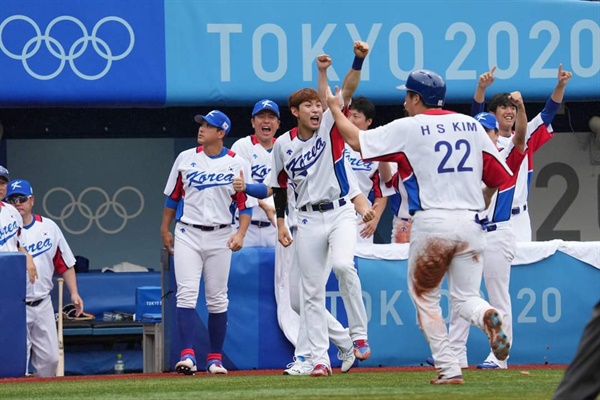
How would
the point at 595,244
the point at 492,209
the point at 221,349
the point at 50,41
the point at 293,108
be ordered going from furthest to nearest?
the point at 50,41
the point at 595,244
the point at 221,349
the point at 492,209
the point at 293,108

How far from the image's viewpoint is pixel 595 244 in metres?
10.4

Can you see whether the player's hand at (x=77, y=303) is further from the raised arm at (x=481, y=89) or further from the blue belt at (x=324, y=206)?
the raised arm at (x=481, y=89)

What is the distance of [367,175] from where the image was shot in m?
10.5

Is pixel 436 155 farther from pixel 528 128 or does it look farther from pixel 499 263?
pixel 528 128

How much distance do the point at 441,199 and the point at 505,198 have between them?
233cm

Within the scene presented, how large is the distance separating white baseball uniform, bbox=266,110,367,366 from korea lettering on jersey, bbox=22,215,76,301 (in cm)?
356

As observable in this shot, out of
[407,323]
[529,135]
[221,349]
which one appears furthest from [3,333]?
[529,135]

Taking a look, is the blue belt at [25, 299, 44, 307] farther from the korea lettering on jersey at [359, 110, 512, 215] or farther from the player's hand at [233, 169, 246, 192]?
the korea lettering on jersey at [359, 110, 512, 215]

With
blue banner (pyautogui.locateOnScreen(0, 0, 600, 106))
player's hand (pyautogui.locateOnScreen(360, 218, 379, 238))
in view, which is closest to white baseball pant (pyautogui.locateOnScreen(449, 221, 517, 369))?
player's hand (pyautogui.locateOnScreen(360, 218, 379, 238))

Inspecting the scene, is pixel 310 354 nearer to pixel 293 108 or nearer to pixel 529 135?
pixel 293 108

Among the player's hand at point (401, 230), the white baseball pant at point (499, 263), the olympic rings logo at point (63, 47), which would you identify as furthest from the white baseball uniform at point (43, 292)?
the white baseball pant at point (499, 263)

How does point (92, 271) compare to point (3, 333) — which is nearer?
point (3, 333)

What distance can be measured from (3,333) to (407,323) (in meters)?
3.13

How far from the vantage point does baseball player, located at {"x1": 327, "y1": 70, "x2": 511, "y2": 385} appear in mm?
6820
